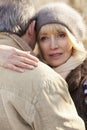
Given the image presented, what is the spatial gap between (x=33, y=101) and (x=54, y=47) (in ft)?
2.08

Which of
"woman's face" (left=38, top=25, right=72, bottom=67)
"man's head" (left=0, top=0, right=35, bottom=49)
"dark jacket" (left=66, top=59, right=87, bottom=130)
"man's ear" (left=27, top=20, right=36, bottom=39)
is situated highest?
"man's head" (left=0, top=0, right=35, bottom=49)

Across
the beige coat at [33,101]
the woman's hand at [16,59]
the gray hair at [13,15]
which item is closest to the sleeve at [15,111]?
the beige coat at [33,101]

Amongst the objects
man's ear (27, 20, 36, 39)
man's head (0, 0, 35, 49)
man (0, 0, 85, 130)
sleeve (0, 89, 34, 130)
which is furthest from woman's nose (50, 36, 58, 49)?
sleeve (0, 89, 34, 130)

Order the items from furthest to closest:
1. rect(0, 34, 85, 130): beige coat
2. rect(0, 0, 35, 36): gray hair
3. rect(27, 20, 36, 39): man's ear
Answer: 1. rect(27, 20, 36, 39): man's ear
2. rect(0, 0, 35, 36): gray hair
3. rect(0, 34, 85, 130): beige coat

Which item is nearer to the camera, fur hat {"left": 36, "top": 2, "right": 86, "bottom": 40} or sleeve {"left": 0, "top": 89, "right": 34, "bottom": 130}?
sleeve {"left": 0, "top": 89, "right": 34, "bottom": 130}

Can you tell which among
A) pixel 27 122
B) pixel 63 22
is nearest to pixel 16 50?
pixel 27 122

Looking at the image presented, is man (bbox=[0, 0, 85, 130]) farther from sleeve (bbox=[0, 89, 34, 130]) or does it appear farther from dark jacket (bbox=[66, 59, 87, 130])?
dark jacket (bbox=[66, 59, 87, 130])

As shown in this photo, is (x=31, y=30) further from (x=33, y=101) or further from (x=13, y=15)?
(x=33, y=101)

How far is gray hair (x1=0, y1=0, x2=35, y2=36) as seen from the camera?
7.11 feet

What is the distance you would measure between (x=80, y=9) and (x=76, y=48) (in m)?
4.37

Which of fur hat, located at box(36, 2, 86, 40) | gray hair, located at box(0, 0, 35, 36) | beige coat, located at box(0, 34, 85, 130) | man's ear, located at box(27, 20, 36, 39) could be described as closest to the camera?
beige coat, located at box(0, 34, 85, 130)

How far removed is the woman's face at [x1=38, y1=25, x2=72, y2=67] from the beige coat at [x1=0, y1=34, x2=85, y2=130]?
517mm

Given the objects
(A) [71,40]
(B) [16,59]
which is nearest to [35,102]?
(B) [16,59]

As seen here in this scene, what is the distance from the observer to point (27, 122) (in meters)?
2.02
